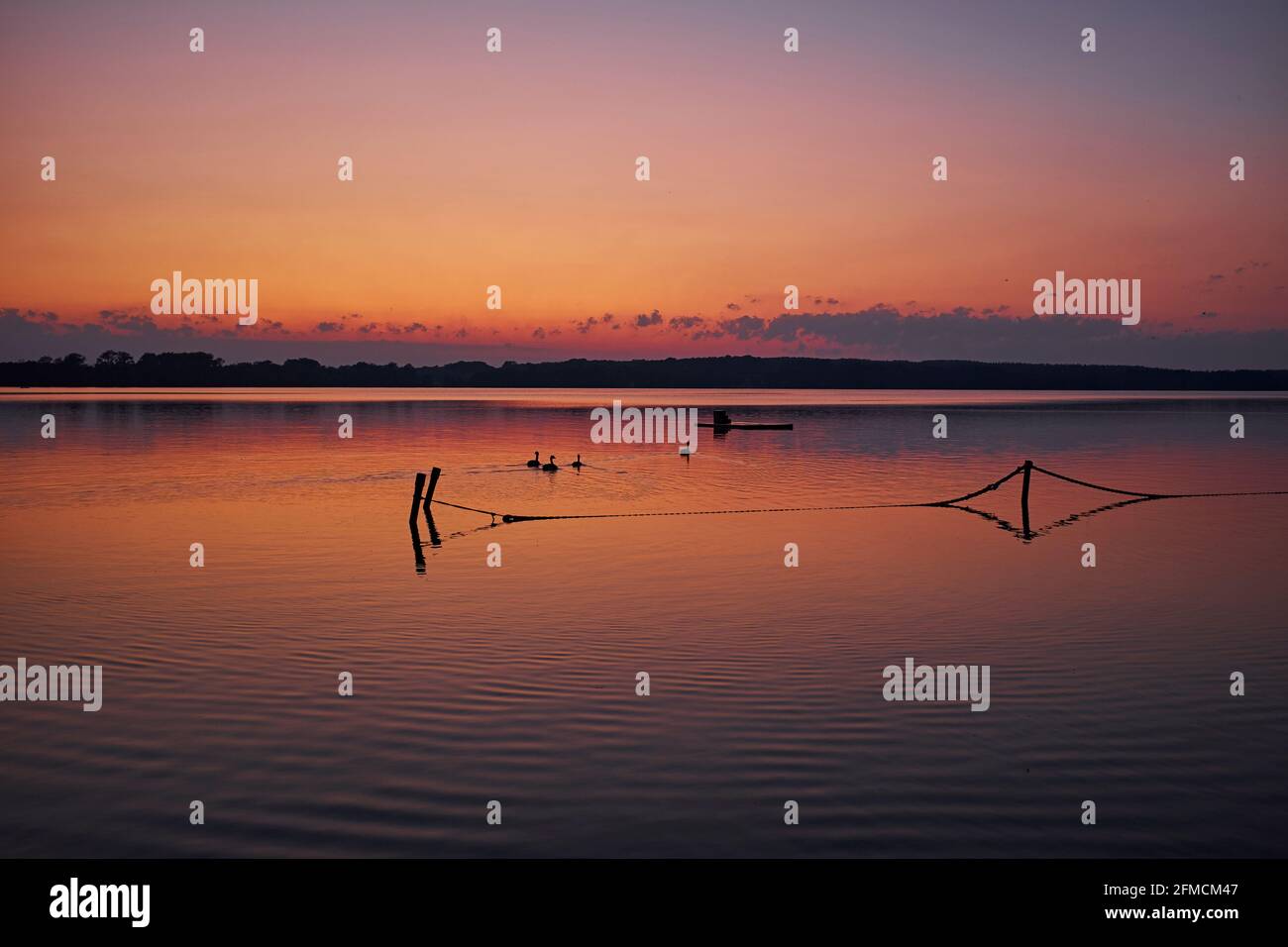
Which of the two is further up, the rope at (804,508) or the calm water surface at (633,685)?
the rope at (804,508)

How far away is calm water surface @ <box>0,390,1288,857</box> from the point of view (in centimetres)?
895

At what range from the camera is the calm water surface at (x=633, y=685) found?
895 cm

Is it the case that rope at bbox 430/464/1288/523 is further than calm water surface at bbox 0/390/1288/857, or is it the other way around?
rope at bbox 430/464/1288/523

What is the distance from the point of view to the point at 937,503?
38156mm

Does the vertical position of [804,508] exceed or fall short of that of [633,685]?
it exceeds it

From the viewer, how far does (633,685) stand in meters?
13.3

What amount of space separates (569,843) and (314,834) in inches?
89.1

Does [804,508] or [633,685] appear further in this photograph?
[804,508]

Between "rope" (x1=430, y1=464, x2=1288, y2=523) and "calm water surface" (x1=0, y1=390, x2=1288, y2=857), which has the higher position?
"rope" (x1=430, y1=464, x2=1288, y2=523)

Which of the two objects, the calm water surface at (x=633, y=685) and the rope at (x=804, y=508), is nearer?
the calm water surface at (x=633, y=685)
